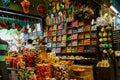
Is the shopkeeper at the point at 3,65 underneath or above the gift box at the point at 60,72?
above

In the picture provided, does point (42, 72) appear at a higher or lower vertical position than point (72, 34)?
lower

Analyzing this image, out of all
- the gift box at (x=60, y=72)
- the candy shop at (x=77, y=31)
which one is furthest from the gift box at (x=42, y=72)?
the candy shop at (x=77, y=31)

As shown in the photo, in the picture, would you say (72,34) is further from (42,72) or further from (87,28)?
(42,72)

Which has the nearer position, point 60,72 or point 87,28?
point 60,72

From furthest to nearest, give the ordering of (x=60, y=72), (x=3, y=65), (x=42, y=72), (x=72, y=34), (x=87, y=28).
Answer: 1. (x=72, y=34)
2. (x=87, y=28)
3. (x=60, y=72)
4. (x=42, y=72)
5. (x=3, y=65)

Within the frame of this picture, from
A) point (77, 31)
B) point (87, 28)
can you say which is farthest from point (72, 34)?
point (87, 28)

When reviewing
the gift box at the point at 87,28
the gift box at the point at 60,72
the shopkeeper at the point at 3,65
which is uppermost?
the gift box at the point at 87,28

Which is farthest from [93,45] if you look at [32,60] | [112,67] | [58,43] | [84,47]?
[32,60]

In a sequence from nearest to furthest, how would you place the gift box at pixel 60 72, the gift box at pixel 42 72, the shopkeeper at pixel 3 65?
the shopkeeper at pixel 3 65 < the gift box at pixel 42 72 < the gift box at pixel 60 72

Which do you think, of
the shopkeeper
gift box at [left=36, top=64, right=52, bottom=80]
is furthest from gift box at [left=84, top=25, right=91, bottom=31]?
the shopkeeper

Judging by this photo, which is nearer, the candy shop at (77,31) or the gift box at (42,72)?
the gift box at (42,72)

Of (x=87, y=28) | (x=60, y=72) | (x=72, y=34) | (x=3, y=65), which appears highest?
(x=87, y=28)

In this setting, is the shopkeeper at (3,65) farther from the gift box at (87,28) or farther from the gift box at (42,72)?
the gift box at (87,28)

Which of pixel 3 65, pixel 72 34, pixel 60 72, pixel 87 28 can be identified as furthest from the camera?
pixel 72 34
